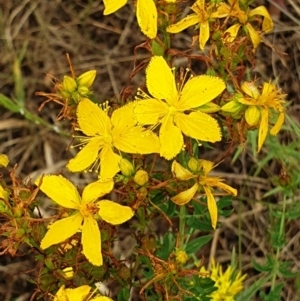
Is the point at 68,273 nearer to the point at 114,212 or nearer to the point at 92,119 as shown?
the point at 114,212

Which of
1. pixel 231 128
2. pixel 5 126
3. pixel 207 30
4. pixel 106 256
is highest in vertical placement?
pixel 207 30

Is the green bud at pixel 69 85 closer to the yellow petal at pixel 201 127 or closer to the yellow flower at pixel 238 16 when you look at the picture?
the yellow petal at pixel 201 127

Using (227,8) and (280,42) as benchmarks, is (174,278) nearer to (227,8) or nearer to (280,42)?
(227,8)

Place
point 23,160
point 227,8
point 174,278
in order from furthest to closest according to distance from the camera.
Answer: point 23,160 → point 227,8 → point 174,278

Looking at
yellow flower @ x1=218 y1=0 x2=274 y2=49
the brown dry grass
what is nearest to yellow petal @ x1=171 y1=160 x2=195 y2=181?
yellow flower @ x1=218 y1=0 x2=274 y2=49

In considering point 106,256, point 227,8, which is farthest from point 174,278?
point 227,8
